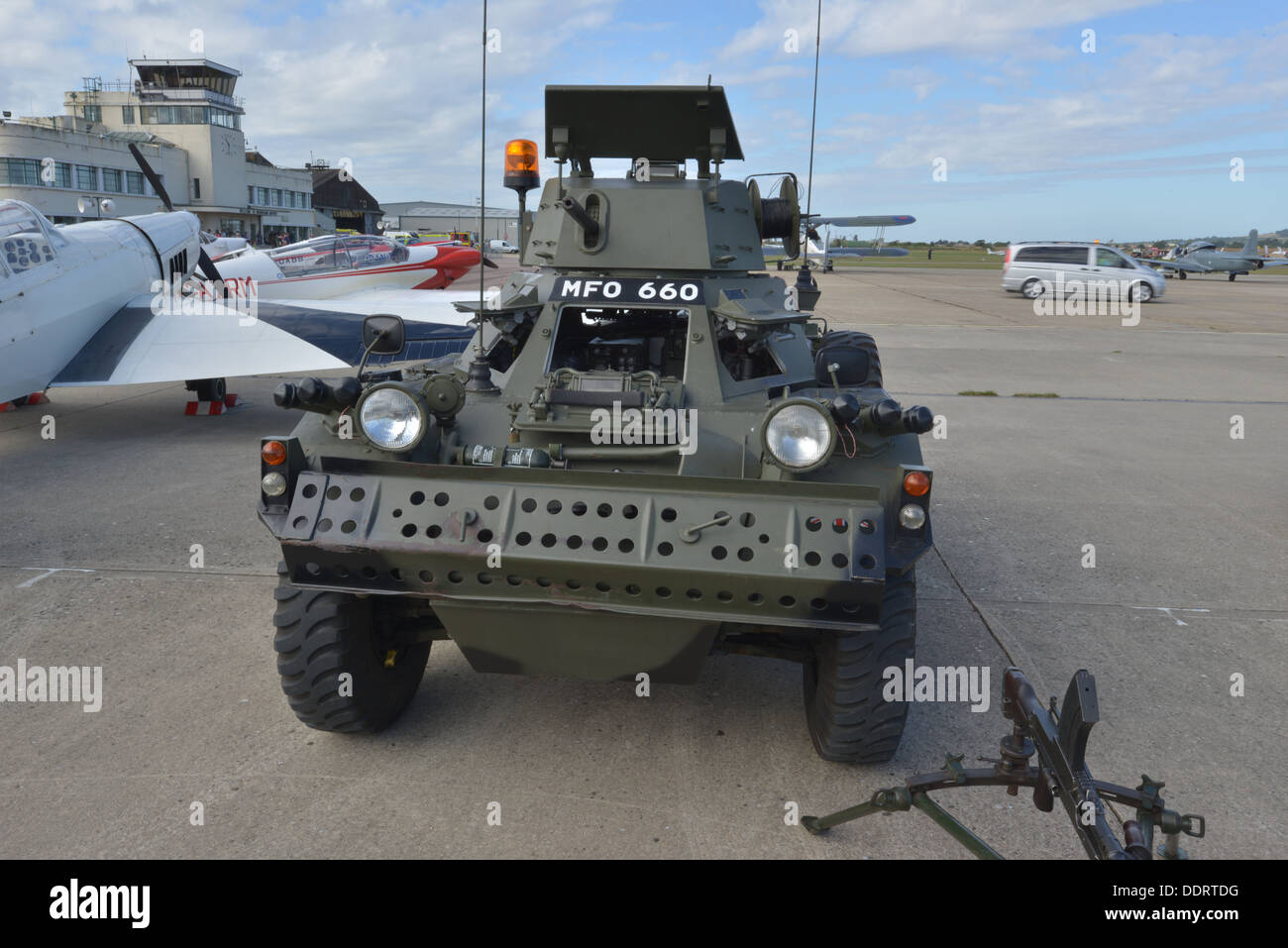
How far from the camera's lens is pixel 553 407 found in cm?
424

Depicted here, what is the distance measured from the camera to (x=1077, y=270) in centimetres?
2855

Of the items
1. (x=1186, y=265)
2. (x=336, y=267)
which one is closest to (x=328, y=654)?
(x=336, y=267)

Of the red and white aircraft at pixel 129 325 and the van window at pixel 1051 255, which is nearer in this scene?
the red and white aircraft at pixel 129 325

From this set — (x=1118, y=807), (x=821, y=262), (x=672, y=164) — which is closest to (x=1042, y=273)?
(x=821, y=262)

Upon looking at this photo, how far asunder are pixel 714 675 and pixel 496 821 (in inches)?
59.3

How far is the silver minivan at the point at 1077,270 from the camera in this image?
28.5 m

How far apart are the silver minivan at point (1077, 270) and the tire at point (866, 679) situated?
91.7ft

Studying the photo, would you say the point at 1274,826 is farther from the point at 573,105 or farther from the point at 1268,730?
the point at 573,105

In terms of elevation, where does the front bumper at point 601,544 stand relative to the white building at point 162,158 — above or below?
below

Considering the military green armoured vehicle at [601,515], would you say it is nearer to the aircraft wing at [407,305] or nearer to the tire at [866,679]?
the tire at [866,679]

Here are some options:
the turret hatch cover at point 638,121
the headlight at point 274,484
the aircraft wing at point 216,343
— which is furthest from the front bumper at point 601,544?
the aircraft wing at point 216,343

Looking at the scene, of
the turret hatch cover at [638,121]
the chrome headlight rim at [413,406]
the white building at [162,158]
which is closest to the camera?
the chrome headlight rim at [413,406]

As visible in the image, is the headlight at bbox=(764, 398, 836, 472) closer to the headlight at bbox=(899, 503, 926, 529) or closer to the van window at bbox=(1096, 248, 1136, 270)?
the headlight at bbox=(899, 503, 926, 529)

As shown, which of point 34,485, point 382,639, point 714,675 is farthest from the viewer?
point 34,485
